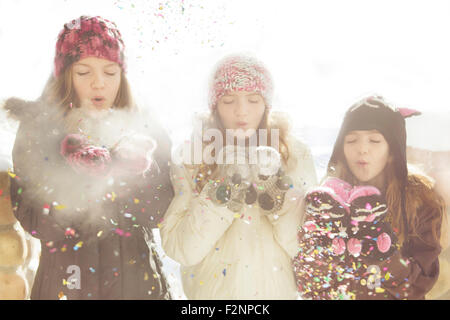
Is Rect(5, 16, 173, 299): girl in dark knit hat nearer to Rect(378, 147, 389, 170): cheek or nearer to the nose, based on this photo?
the nose

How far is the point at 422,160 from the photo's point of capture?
2281mm

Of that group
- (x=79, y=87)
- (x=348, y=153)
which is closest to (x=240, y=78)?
(x=348, y=153)

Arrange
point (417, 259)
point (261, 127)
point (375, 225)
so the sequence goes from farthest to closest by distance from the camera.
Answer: point (261, 127) → point (417, 259) → point (375, 225)

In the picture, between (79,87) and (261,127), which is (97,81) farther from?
(261,127)

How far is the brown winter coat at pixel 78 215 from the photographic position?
1.97m

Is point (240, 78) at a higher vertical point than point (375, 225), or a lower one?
higher

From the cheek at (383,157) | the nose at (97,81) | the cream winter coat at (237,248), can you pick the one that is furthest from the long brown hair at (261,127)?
the nose at (97,81)

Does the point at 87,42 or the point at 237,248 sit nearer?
the point at 87,42

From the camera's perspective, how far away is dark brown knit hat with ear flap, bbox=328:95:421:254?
2.05m

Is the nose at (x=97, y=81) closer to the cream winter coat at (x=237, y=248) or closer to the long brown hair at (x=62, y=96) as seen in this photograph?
the long brown hair at (x=62, y=96)

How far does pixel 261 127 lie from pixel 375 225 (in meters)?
0.77

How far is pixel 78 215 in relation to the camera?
1971mm

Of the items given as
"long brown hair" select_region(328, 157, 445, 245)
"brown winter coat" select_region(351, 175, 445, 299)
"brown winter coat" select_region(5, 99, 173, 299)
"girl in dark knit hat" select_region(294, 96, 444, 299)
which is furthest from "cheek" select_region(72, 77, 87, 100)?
"brown winter coat" select_region(351, 175, 445, 299)

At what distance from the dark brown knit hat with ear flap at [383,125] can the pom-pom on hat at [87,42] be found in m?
1.21
